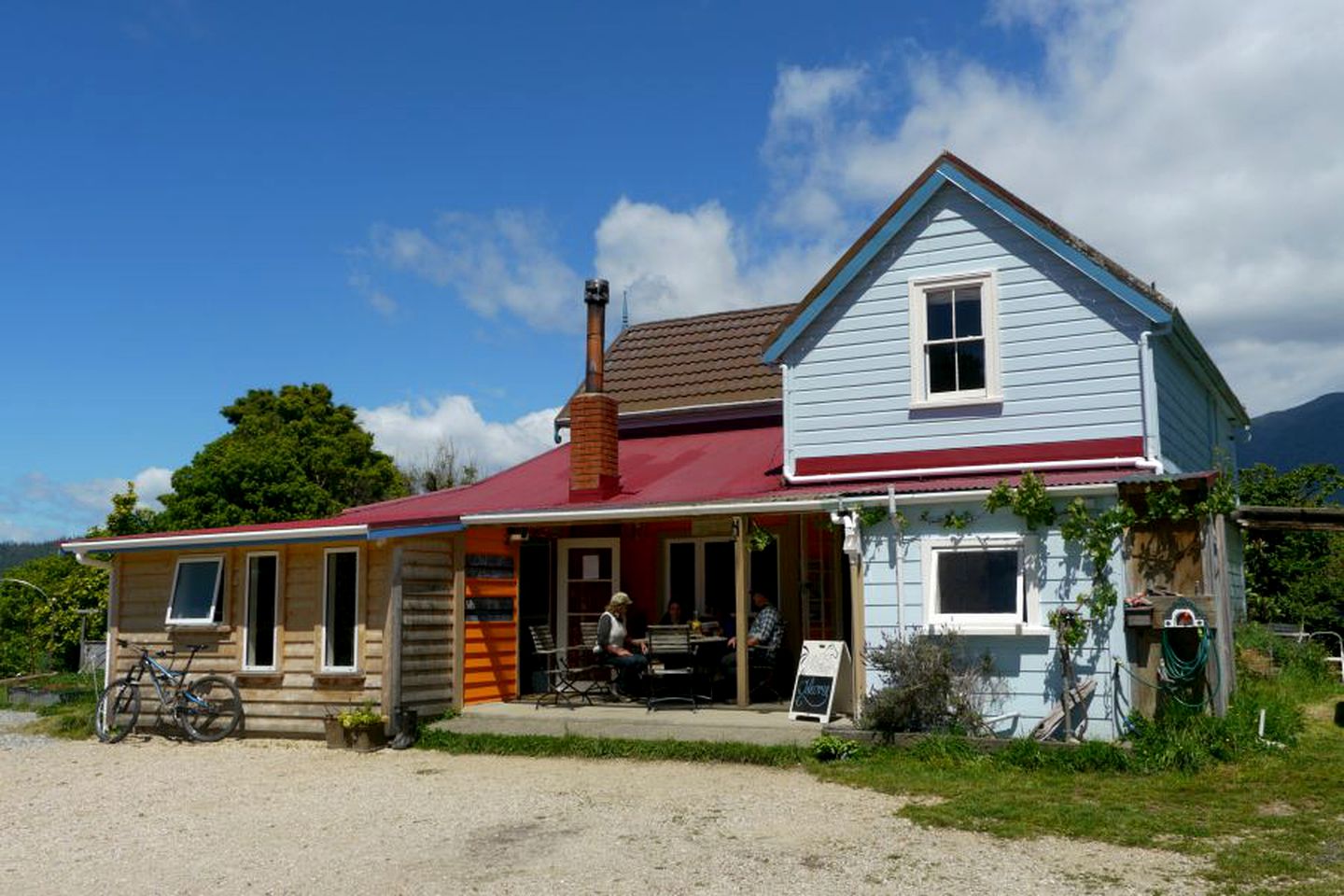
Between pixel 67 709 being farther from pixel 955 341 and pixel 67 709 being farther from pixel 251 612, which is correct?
pixel 955 341

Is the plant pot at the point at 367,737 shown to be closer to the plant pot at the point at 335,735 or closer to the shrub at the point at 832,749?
the plant pot at the point at 335,735

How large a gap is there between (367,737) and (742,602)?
4.58m

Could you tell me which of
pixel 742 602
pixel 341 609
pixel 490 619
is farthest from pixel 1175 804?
pixel 341 609

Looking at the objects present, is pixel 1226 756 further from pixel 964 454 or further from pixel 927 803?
pixel 964 454

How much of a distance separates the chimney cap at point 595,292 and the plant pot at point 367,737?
23.4 feet

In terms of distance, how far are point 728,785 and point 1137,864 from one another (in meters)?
3.93

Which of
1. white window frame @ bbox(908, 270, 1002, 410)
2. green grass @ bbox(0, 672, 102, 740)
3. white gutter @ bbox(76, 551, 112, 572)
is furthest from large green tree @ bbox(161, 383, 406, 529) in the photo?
white window frame @ bbox(908, 270, 1002, 410)

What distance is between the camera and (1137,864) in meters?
7.20

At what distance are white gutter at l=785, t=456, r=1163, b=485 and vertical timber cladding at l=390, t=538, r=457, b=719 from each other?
4536 millimetres

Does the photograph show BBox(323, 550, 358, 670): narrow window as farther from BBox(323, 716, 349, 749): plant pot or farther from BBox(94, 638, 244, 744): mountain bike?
BBox(94, 638, 244, 744): mountain bike

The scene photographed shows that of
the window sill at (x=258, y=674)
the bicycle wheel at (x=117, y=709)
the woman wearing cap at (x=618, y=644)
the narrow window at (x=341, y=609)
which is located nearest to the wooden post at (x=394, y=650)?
the narrow window at (x=341, y=609)

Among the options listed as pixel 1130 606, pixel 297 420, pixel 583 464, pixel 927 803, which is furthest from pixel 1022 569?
pixel 297 420

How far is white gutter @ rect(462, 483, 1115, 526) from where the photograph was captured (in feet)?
38.3

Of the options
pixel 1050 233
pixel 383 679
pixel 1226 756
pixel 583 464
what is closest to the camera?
pixel 1226 756
